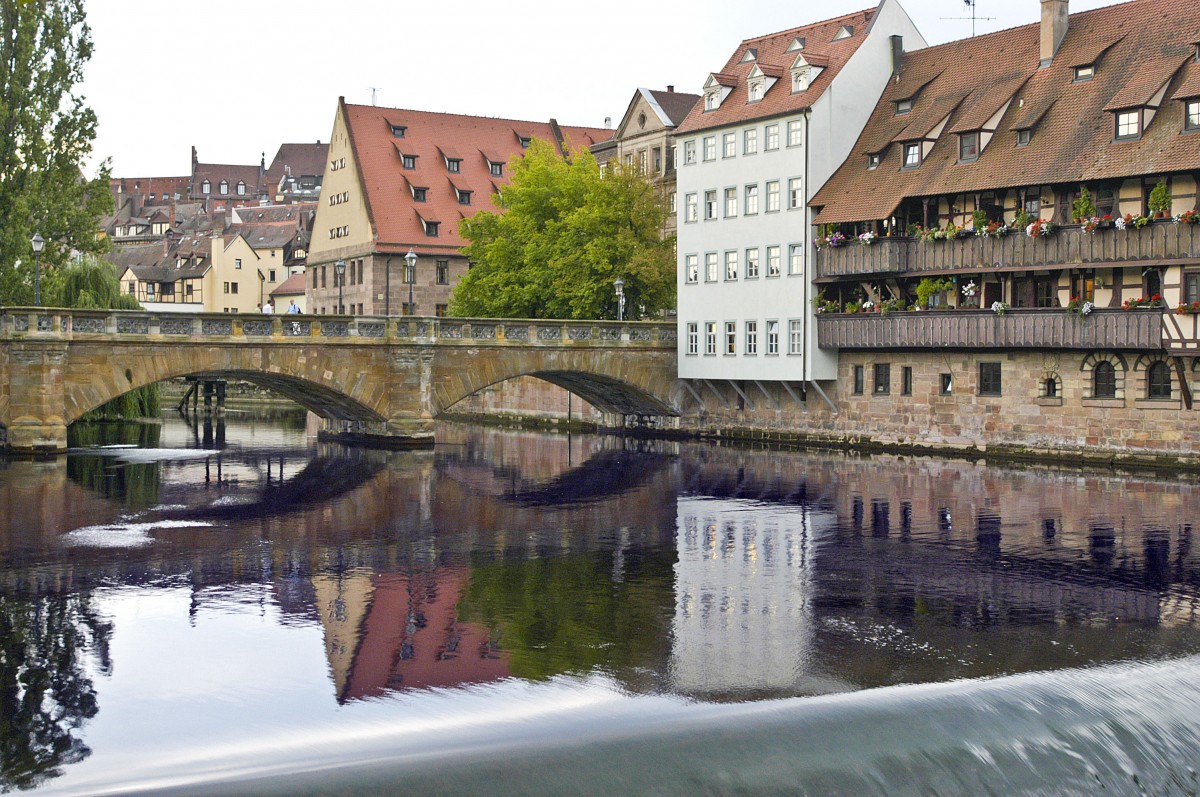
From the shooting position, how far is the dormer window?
4044cm

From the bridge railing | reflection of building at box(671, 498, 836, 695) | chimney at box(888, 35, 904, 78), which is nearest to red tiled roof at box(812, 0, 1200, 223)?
chimney at box(888, 35, 904, 78)

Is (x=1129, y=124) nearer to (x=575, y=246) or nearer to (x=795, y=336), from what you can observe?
(x=795, y=336)

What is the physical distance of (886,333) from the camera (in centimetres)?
4766

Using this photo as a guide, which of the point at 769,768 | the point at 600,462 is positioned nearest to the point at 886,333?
the point at 600,462

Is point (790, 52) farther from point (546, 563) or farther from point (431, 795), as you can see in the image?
point (431, 795)

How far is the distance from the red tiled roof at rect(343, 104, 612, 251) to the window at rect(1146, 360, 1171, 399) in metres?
48.8

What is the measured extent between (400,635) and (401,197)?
223 ft

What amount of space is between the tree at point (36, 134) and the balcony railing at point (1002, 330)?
1028 inches

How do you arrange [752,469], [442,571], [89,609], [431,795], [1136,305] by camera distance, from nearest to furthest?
[431,795], [89,609], [442,571], [1136,305], [752,469]

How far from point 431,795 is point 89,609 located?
474 inches

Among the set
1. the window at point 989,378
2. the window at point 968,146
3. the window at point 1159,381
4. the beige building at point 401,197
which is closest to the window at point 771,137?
the window at point 968,146

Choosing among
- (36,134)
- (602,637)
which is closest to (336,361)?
(36,134)

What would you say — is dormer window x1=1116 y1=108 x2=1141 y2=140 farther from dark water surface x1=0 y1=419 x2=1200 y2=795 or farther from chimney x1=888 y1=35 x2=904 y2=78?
chimney x1=888 y1=35 x2=904 y2=78

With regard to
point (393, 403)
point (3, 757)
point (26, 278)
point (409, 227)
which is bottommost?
point (3, 757)
